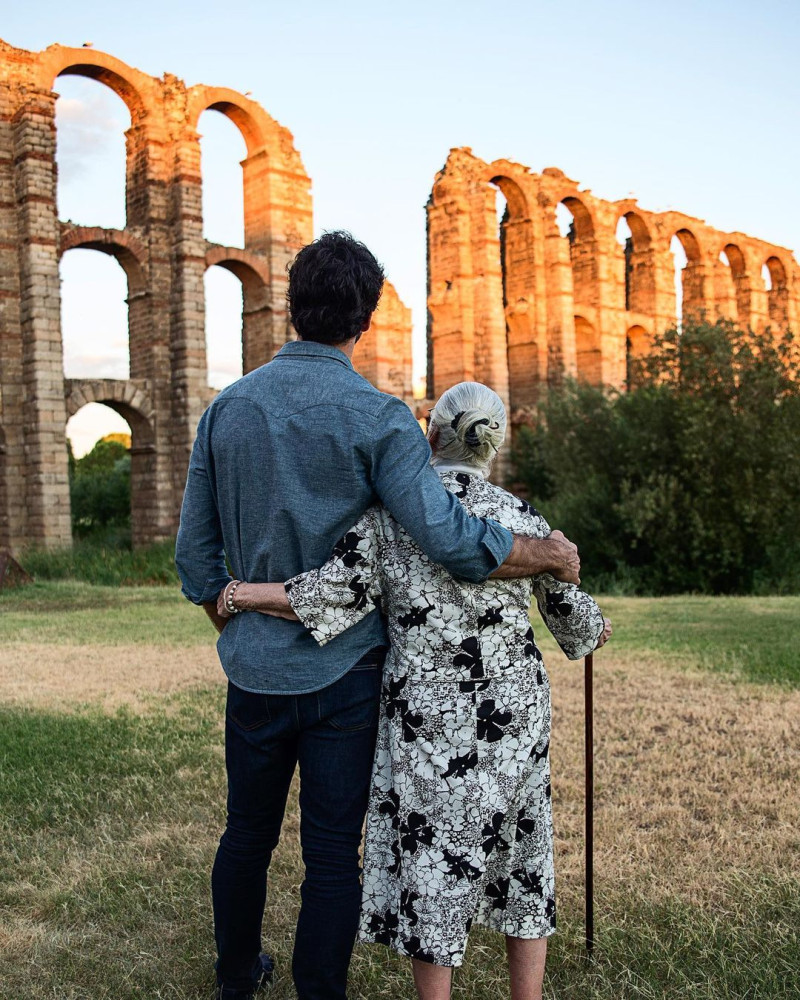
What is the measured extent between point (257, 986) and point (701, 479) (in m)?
14.9

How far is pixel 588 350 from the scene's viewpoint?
31578 millimetres

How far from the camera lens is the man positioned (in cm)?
224

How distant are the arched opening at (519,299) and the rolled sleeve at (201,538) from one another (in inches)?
1075

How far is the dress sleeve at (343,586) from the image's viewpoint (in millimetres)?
2246

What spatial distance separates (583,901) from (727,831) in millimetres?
918

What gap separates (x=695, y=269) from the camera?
117 ft

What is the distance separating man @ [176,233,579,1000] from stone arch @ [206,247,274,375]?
20884 millimetres

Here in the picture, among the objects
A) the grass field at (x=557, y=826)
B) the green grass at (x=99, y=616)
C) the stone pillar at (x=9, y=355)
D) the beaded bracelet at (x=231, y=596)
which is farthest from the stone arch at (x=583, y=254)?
the beaded bracelet at (x=231, y=596)

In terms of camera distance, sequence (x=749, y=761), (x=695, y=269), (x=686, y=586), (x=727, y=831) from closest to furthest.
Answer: (x=727, y=831) → (x=749, y=761) → (x=686, y=586) → (x=695, y=269)

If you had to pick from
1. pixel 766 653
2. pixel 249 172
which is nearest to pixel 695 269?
pixel 249 172

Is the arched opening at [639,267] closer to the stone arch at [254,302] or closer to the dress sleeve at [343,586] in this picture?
the stone arch at [254,302]

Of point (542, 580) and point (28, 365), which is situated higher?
point (28, 365)

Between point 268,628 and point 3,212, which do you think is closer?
point 268,628

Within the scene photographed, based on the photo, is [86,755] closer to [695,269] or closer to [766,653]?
[766,653]
